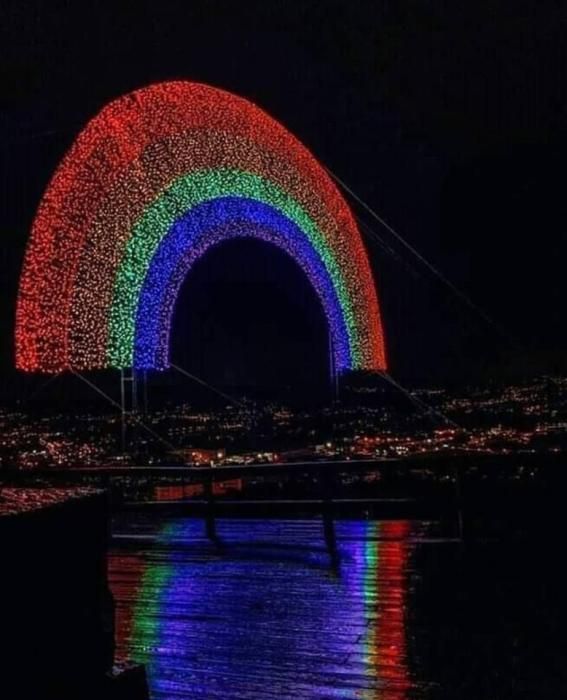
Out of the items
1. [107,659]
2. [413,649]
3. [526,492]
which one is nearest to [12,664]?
[107,659]

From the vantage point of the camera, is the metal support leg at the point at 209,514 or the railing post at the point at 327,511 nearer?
the railing post at the point at 327,511

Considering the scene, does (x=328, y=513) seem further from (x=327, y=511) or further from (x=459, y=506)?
(x=459, y=506)

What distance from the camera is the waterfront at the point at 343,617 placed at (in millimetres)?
4367

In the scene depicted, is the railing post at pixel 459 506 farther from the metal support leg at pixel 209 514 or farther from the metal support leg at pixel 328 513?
the metal support leg at pixel 209 514

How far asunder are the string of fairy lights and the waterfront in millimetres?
3753

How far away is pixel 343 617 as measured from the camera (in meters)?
5.54

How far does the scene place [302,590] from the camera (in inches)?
249

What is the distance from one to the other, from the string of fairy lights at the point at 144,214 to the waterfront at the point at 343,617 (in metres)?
3.75

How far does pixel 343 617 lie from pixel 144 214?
25.5 ft

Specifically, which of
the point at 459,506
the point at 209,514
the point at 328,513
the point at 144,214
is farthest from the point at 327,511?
the point at 144,214

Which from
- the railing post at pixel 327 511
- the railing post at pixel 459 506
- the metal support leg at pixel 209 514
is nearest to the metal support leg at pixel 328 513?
the railing post at pixel 327 511

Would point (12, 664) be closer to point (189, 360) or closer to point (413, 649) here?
point (413, 649)

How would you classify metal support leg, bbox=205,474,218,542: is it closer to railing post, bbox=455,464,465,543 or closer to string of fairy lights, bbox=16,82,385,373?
railing post, bbox=455,464,465,543

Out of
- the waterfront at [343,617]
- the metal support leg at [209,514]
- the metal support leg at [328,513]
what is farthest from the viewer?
the metal support leg at [209,514]
